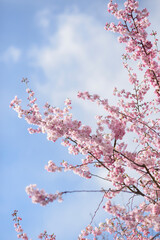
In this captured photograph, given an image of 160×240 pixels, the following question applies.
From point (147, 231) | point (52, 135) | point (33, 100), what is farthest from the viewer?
point (147, 231)

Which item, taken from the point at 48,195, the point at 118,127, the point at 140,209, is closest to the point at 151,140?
the point at 118,127

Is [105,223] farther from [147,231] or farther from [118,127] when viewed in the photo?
[118,127]

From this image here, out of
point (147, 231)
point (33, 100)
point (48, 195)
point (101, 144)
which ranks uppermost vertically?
point (33, 100)

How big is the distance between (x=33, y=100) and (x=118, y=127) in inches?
106

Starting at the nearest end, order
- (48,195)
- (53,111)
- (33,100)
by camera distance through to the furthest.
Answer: (48,195), (53,111), (33,100)

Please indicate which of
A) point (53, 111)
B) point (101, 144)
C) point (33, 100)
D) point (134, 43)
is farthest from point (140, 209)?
point (134, 43)

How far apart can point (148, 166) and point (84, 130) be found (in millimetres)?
1779

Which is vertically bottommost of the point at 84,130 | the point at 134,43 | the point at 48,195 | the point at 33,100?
the point at 48,195

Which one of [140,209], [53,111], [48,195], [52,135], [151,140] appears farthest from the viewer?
[151,140]

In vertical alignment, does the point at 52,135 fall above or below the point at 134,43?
below

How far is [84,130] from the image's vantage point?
5695mm

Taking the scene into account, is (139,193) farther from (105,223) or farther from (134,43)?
(134,43)

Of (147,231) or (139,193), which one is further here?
(147,231)

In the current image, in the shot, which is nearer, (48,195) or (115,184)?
(48,195)
